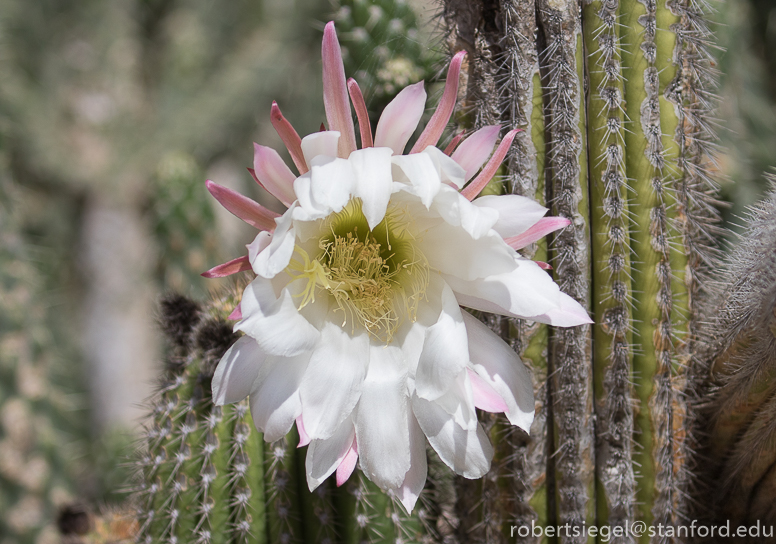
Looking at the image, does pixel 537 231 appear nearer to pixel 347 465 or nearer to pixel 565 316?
pixel 565 316

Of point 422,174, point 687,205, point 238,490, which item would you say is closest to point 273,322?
point 422,174

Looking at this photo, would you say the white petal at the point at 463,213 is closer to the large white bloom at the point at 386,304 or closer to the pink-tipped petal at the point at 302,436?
the large white bloom at the point at 386,304

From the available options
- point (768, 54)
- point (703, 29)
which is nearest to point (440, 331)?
point (703, 29)

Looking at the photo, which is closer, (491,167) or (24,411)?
(491,167)

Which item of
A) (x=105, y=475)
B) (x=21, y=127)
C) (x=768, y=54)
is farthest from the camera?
(x=21, y=127)

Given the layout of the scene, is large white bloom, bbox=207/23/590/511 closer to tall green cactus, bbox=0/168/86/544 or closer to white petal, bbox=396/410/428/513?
white petal, bbox=396/410/428/513

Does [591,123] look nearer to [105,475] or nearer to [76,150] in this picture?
[105,475]

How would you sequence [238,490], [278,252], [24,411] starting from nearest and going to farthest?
[278,252] → [238,490] → [24,411]

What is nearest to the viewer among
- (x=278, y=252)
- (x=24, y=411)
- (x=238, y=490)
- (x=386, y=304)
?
(x=278, y=252)
